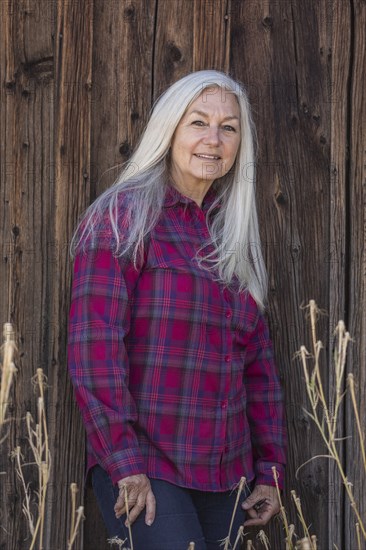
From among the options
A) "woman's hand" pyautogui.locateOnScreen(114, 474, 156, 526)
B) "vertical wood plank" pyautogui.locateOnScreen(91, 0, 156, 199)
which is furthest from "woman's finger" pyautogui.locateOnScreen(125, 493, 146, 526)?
"vertical wood plank" pyautogui.locateOnScreen(91, 0, 156, 199)

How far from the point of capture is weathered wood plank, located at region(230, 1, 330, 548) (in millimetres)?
3654

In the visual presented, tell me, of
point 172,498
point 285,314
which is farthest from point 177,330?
point 285,314

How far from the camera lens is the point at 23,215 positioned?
349 centimetres

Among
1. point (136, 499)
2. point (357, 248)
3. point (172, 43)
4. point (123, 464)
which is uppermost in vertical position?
point (172, 43)

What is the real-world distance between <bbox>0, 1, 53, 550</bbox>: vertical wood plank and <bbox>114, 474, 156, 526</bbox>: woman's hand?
77cm

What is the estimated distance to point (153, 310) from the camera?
2992mm

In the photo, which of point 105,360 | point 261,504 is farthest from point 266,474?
point 105,360

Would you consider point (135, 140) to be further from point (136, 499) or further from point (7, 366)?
point (7, 366)

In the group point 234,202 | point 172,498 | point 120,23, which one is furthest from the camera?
point 120,23

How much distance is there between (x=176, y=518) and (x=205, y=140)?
1.24m

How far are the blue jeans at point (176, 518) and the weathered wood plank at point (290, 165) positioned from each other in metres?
0.65

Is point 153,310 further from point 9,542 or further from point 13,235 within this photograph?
point 9,542

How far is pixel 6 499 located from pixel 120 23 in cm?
183

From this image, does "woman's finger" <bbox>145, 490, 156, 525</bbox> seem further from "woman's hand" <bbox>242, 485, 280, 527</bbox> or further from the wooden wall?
the wooden wall
